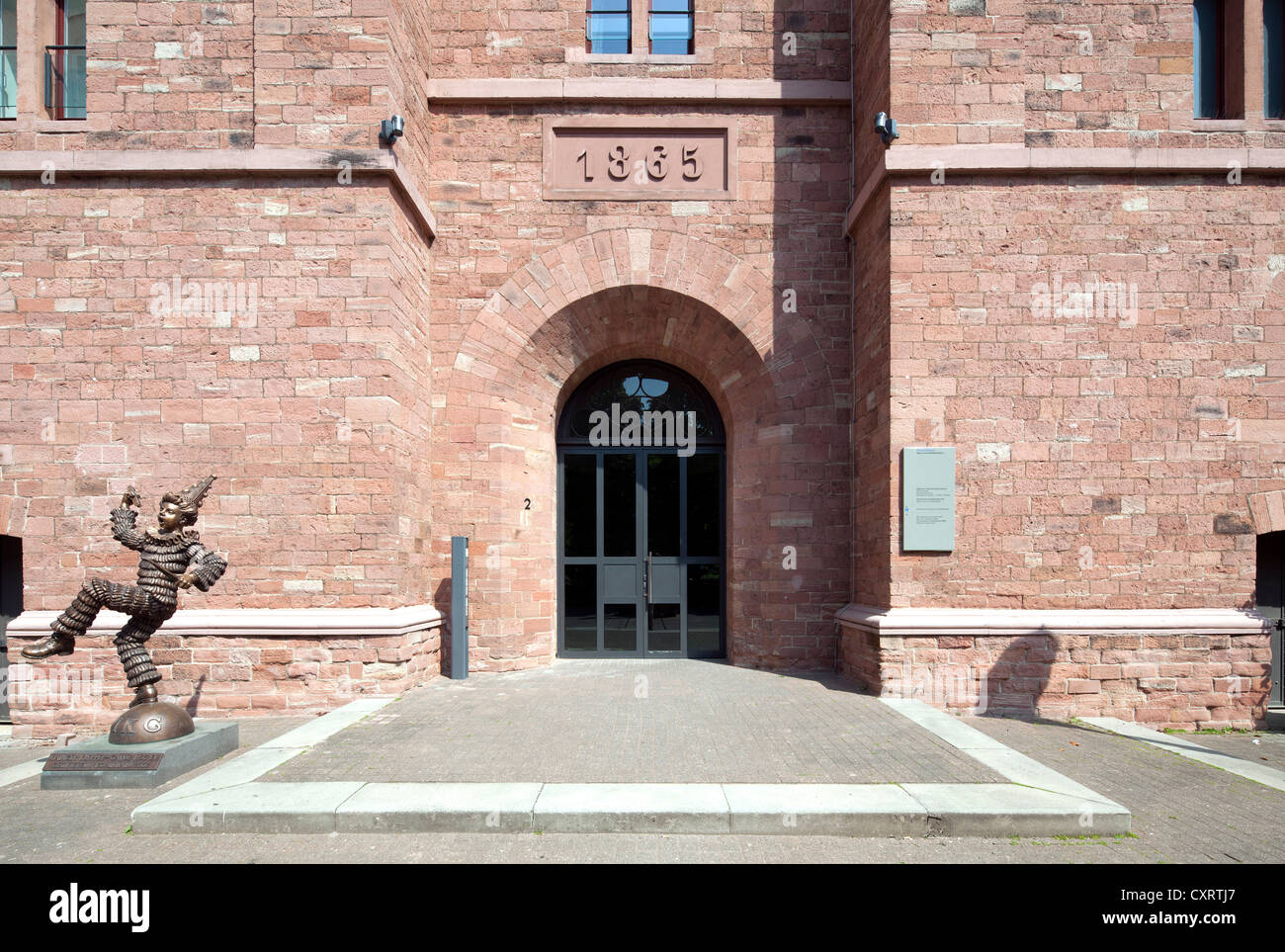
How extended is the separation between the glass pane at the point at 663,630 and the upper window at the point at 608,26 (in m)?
7.56

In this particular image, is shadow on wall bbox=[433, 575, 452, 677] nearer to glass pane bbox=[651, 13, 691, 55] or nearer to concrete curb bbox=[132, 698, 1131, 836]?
concrete curb bbox=[132, 698, 1131, 836]

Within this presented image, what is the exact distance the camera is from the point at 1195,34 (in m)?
8.06

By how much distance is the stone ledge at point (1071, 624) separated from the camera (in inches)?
280

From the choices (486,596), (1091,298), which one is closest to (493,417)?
(486,596)

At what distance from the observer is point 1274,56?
798 cm

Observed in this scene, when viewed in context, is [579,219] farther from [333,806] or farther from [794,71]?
[333,806]

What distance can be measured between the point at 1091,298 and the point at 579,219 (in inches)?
234

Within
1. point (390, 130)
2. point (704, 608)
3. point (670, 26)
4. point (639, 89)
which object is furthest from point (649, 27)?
point (704, 608)

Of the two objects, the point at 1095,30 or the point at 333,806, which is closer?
the point at 333,806

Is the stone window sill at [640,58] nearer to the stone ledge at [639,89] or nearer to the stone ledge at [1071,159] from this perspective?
the stone ledge at [639,89]

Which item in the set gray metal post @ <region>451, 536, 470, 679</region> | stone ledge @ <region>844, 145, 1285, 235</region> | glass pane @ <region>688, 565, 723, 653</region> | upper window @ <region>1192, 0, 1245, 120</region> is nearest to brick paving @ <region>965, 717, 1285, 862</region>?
glass pane @ <region>688, 565, 723, 653</region>

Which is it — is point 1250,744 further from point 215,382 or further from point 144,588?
point 215,382

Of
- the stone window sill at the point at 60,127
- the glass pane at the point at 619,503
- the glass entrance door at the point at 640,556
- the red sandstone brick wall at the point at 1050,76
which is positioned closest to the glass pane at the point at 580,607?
the glass entrance door at the point at 640,556

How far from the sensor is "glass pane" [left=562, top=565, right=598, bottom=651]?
391 inches
